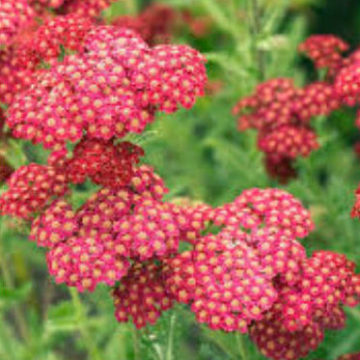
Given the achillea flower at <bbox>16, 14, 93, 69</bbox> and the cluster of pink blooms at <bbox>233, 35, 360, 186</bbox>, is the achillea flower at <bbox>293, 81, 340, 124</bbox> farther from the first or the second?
the achillea flower at <bbox>16, 14, 93, 69</bbox>

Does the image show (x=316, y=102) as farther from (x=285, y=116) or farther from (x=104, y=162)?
(x=104, y=162)

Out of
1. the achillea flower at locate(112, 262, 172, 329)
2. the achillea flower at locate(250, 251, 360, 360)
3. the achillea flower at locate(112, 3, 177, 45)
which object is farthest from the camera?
the achillea flower at locate(112, 3, 177, 45)

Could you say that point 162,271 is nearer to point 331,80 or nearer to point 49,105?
point 49,105

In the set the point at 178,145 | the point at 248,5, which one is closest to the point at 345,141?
the point at 178,145

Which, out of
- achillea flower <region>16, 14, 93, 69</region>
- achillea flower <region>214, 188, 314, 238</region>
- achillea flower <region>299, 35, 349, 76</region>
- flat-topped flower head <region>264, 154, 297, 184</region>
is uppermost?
achillea flower <region>16, 14, 93, 69</region>

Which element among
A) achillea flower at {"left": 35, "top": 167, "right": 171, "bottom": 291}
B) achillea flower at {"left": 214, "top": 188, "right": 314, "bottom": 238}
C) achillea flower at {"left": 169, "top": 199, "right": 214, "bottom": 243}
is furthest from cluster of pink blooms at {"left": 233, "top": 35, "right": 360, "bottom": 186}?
achillea flower at {"left": 35, "top": 167, "right": 171, "bottom": 291}

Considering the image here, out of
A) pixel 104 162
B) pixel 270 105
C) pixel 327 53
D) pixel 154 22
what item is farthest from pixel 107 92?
pixel 154 22

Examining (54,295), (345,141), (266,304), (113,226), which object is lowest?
(54,295)

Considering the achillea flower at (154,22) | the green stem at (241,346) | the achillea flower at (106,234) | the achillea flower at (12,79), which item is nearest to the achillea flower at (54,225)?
the achillea flower at (106,234)
